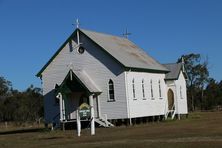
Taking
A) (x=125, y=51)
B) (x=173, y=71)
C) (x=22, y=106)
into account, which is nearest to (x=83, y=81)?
(x=125, y=51)

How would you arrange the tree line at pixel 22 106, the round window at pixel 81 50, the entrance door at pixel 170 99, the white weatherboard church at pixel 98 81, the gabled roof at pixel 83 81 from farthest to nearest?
1. the tree line at pixel 22 106
2. the entrance door at pixel 170 99
3. the round window at pixel 81 50
4. the white weatherboard church at pixel 98 81
5. the gabled roof at pixel 83 81

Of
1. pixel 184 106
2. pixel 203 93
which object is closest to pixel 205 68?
pixel 203 93

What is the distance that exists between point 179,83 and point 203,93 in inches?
1999

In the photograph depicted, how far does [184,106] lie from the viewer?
62.5 m

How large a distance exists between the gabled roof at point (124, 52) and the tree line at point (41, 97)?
42220 millimetres

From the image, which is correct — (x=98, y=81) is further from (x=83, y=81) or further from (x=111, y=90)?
(x=83, y=81)

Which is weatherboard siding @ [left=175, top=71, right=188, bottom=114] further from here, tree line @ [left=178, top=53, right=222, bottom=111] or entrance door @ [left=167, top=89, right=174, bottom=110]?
tree line @ [left=178, top=53, right=222, bottom=111]

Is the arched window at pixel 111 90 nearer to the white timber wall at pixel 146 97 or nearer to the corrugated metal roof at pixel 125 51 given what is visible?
the white timber wall at pixel 146 97

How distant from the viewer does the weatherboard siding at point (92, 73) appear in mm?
47312

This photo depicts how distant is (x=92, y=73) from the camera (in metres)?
48.5

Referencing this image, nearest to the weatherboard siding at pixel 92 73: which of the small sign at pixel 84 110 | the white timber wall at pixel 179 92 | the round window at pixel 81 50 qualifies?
the round window at pixel 81 50

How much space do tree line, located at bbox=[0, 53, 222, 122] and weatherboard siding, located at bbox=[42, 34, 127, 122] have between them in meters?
44.4

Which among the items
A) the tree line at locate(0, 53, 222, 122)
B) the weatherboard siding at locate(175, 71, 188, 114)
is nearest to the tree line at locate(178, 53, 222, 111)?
the tree line at locate(0, 53, 222, 122)

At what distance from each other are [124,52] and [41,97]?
52297 mm
